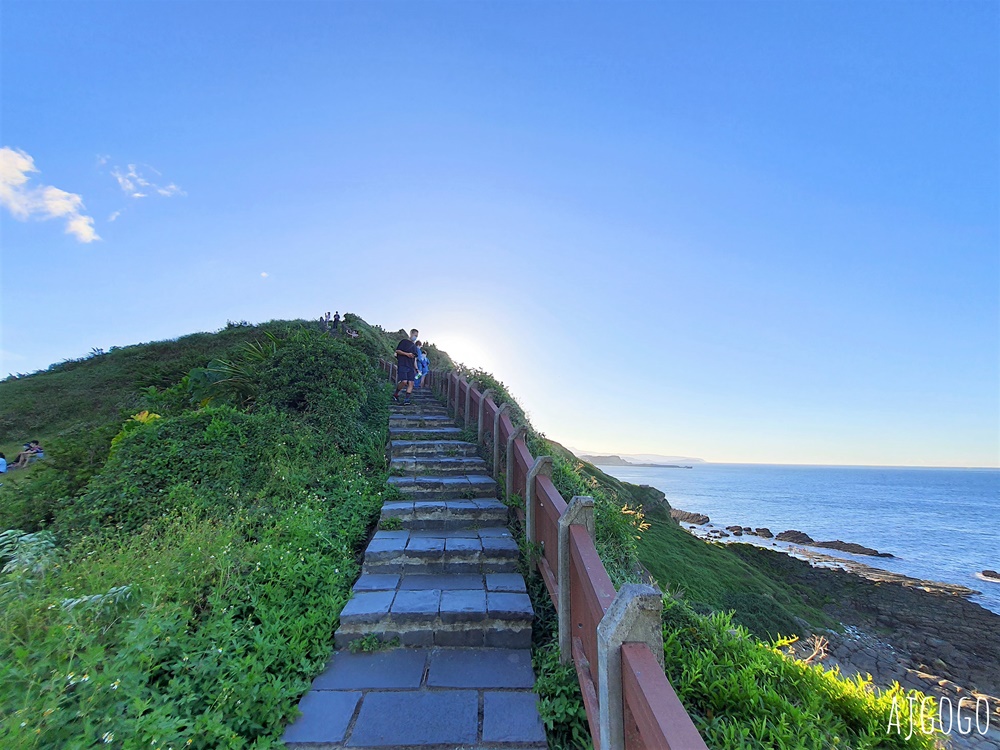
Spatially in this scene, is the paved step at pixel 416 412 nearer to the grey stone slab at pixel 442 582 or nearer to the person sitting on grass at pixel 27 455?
the grey stone slab at pixel 442 582

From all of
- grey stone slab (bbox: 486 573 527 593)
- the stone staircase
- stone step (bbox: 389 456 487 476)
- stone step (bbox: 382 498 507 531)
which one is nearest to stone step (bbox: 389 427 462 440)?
stone step (bbox: 389 456 487 476)

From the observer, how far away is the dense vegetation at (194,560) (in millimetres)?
2611

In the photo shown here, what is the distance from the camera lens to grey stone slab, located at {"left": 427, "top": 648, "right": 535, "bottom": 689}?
128 inches

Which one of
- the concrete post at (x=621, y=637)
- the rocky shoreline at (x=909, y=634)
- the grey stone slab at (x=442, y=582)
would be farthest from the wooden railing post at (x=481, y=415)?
the rocky shoreline at (x=909, y=634)

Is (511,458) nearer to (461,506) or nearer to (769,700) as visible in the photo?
(461,506)

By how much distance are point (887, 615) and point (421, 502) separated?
21205 mm

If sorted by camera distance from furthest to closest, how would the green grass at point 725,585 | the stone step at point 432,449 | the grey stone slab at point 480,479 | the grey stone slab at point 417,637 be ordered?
the green grass at point 725,585 < the stone step at point 432,449 < the grey stone slab at point 480,479 < the grey stone slab at point 417,637

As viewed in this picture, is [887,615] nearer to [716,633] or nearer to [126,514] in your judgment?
[716,633]

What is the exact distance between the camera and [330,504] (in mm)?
5891

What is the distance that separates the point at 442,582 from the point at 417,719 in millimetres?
1593

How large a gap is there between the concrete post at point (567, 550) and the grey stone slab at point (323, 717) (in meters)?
1.48

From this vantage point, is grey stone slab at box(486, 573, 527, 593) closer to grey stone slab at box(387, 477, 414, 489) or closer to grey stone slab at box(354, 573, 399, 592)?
grey stone slab at box(354, 573, 399, 592)

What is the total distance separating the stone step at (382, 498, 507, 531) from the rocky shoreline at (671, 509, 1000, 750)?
6130mm

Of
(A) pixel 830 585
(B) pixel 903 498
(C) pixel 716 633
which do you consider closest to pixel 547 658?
(C) pixel 716 633
